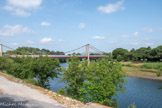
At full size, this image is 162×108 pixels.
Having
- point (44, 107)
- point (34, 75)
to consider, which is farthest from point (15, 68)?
point (44, 107)

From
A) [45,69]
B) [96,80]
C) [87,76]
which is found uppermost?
[45,69]

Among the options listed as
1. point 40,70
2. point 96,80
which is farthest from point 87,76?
point 40,70

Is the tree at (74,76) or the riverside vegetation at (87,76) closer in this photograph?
the riverside vegetation at (87,76)

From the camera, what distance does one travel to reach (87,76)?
7922 millimetres

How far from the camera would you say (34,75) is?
40.7 feet

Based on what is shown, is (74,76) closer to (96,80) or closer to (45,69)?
(96,80)

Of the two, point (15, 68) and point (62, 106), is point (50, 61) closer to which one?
point (15, 68)

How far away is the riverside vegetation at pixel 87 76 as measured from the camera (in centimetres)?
736

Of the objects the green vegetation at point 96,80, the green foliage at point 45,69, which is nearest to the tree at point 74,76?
the green vegetation at point 96,80

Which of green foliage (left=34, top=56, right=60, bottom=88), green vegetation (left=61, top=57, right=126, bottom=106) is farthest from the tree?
green foliage (left=34, top=56, right=60, bottom=88)

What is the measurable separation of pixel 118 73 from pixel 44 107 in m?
4.60

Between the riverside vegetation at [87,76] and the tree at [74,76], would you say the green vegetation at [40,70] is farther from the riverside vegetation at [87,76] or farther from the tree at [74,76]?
A: the tree at [74,76]

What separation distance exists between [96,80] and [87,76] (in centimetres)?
55

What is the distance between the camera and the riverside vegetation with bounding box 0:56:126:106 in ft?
24.1
